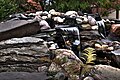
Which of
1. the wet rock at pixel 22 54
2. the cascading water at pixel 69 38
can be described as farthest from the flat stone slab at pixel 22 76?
the cascading water at pixel 69 38

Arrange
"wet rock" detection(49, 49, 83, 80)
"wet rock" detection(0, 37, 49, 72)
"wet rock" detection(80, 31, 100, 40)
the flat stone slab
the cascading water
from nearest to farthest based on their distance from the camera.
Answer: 1. the flat stone slab
2. "wet rock" detection(49, 49, 83, 80)
3. "wet rock" detection(0, 37, 49, 72)
4. the cascading water
5. "wet rock" detection(80, 31, 100, 40)

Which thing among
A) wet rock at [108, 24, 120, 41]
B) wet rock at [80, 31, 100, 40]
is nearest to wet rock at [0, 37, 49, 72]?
wet rock at [80, 31, 100, 40]

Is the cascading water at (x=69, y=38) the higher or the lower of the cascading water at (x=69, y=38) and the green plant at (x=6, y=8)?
the lower

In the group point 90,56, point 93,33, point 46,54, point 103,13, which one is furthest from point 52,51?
point 103,13

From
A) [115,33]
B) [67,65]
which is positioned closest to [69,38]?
[115,33]

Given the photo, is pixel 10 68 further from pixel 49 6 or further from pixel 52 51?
pixel 49 6

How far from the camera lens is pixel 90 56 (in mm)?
5582

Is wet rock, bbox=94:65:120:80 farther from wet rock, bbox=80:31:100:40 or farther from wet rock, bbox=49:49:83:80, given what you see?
wet rock, bbox=80:31:100:40

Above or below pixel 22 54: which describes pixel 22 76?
below

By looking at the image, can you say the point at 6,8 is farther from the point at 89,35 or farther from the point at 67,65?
the point at 67,65

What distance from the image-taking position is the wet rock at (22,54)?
5117 mm

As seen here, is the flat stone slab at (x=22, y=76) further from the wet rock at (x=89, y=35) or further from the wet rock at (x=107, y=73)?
the wet rock at (x=89, y=35)

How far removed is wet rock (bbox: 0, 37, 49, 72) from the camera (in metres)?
5.12

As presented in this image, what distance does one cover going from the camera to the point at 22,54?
5.28m
